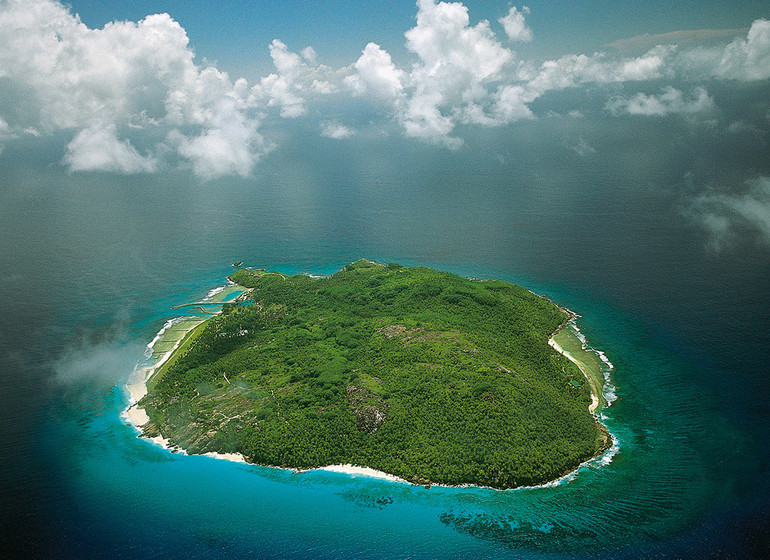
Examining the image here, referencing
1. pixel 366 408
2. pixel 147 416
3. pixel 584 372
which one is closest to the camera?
pixel 366 408

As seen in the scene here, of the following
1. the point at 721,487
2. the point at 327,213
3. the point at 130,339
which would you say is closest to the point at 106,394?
the point at 130,339

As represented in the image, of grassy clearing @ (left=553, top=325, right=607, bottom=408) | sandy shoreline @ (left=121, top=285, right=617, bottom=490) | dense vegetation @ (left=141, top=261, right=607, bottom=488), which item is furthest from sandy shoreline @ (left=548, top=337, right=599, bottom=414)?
dense vegetation @ (left=141, top=261, right=607, bottom=488)

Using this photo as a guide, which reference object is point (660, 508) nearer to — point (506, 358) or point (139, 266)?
point (506, 358)

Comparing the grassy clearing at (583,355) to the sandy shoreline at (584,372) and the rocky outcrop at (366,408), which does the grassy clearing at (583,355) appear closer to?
the sandy shoreline at (584,372)

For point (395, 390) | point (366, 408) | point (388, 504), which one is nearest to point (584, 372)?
point (395, 390)

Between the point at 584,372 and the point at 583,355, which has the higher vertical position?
the point at 583,355

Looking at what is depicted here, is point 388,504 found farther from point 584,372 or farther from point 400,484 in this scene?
point 584,372

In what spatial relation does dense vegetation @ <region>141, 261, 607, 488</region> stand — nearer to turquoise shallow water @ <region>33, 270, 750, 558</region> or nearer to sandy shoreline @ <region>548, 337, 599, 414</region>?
sandy shoreline @ <region>548, 337, 599, 414</region>
